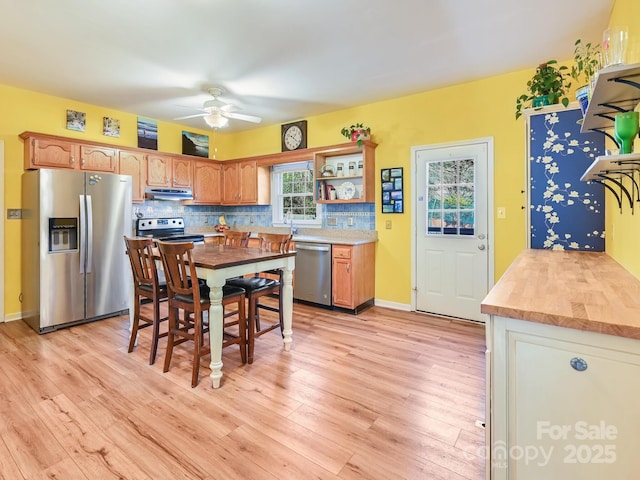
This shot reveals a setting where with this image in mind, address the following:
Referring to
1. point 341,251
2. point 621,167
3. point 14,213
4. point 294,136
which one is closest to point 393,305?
point 341,251

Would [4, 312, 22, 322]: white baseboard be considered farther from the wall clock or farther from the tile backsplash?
the wall clock

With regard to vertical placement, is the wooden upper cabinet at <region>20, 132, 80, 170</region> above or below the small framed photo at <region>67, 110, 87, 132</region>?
below

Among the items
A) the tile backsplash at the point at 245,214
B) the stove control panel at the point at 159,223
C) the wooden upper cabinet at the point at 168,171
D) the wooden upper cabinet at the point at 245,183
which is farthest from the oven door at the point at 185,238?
the wooden upper cabinet at the point at 245,183

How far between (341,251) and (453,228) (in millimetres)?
1302

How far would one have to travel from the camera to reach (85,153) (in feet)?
13.5

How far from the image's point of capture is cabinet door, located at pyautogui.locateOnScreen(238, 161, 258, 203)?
536cm

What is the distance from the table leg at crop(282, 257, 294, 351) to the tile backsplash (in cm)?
180

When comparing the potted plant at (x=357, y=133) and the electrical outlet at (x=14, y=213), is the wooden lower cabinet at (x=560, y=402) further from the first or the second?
the electrical outlet at (x=14, y=213)

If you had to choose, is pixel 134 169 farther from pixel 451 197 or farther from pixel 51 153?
pixel 451 197

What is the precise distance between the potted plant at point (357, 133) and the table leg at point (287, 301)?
78.9 inches

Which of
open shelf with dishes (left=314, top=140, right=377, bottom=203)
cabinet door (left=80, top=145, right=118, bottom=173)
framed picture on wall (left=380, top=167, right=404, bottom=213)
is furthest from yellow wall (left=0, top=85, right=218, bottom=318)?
framed picture on wall (left=380, top=167, right=404, bottom=213)

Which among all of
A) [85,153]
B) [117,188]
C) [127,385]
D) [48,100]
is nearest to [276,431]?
[127,385]

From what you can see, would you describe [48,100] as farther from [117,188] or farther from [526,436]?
[526,436]

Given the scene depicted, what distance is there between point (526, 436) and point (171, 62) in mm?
3692
